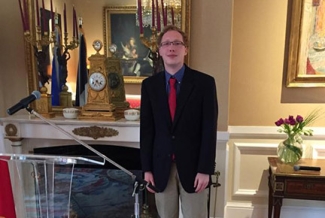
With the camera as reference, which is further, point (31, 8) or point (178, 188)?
point (31, 8)

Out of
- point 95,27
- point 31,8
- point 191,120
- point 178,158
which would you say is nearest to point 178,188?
point 178,158

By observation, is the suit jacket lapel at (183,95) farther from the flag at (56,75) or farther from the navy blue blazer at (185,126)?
the flag at (56,75)

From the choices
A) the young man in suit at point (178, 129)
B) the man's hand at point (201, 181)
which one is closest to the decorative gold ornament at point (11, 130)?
the young man in suit at point (178, 129)

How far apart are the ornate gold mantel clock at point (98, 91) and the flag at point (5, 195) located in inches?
24.3

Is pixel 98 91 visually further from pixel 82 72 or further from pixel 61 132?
pixel 61 132

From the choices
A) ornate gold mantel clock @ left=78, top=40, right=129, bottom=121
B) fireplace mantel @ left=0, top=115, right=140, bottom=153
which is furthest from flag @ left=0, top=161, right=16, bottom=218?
ornate gold mantel clock @ left=78, top=40, right=129, bottom=121

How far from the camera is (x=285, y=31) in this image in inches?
88.9

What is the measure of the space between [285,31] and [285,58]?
0.21 meters

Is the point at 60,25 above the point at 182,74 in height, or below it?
above

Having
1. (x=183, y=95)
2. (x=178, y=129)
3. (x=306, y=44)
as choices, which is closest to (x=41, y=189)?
(x=178, y=129)

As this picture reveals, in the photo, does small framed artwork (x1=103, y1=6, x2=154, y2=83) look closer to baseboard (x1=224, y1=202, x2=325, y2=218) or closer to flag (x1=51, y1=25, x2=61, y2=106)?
flag (x1=51, y1=25, x2=61, y2=106)

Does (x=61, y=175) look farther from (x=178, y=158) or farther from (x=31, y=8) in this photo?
(x=31, y=8)

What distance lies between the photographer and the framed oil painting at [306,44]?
2.20 m

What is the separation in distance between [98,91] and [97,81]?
0.23ft
